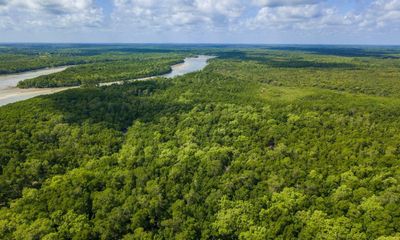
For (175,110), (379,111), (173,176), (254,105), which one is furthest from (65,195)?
(379,111)

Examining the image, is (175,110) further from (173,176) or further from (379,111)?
(379,111)

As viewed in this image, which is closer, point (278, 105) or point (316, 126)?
point (316, 126)

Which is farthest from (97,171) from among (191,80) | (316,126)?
(191,80)

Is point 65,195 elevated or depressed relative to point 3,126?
depressed

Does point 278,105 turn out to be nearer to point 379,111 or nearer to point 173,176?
point 379,111

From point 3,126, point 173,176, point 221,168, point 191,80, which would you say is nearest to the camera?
point 173,176

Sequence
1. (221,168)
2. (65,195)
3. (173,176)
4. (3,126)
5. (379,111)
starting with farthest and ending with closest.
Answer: (379,111), (3,126), (221,168), (173,176), (65,195)
